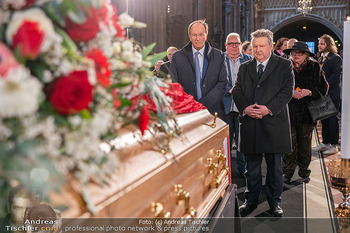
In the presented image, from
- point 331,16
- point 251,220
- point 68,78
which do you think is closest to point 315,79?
point 251,220

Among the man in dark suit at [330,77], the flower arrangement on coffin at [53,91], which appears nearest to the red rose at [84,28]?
the flower arrangement on coffin at [53,91]

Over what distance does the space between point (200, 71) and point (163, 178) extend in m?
2.79

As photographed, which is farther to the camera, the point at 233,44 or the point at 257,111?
the point at 233,44

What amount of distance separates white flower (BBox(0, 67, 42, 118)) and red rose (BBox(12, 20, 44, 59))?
0.04 m

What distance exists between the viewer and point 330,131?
7414mm

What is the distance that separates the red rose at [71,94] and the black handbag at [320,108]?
Result: 472cm

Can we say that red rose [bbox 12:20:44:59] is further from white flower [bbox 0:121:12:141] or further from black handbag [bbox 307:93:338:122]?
black handbag [bbox 307:93:338:122]

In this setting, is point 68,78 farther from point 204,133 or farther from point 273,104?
point 273,104

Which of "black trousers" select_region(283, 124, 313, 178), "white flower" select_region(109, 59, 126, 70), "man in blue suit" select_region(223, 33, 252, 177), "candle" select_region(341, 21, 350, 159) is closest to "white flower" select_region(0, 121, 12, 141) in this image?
"white flower" select_region(109, 59, 126, 70)

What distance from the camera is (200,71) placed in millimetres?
4203

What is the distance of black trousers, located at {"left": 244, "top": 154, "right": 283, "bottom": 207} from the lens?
13.0ft

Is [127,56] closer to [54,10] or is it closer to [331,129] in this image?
[54,10]

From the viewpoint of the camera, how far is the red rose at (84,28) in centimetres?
101

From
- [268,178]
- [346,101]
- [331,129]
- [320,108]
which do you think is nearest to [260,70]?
[268,178]
